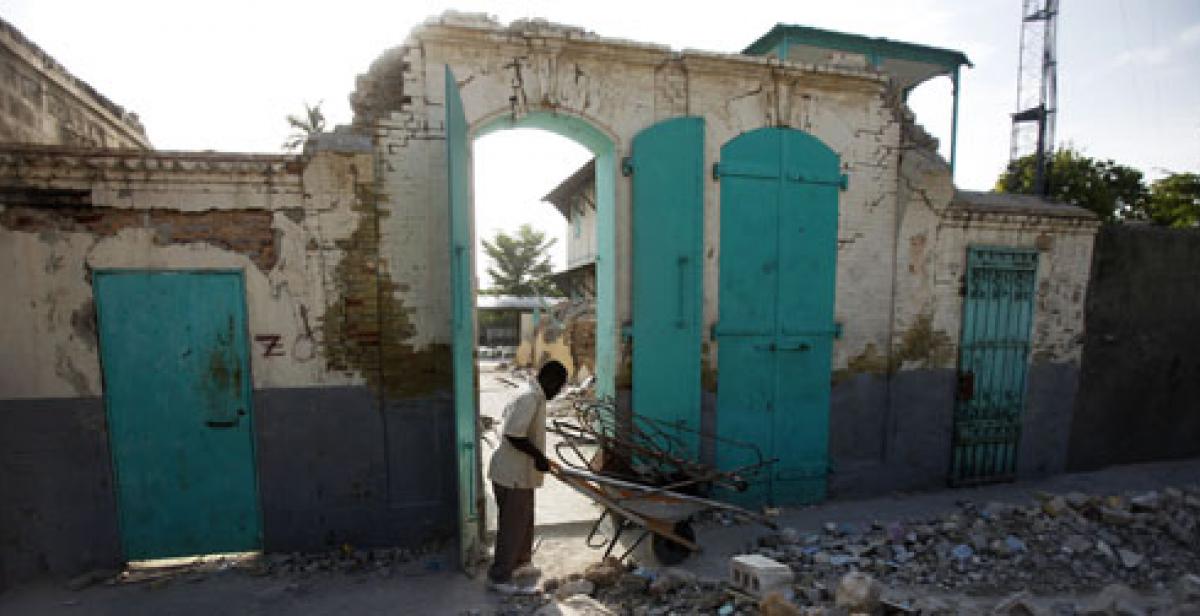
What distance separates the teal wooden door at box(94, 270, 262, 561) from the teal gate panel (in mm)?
1854

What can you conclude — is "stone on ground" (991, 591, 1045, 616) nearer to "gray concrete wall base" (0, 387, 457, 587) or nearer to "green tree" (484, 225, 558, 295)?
"gray concrete wall base" (0, 387, 457, 587)

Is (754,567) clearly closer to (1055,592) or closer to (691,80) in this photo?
(1055,592)

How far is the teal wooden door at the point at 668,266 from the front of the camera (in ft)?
16.6

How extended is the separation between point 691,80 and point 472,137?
2.19 metres

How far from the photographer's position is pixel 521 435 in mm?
3768

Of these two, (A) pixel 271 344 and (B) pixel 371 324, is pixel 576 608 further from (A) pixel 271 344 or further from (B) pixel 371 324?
(A) pixel 271 344

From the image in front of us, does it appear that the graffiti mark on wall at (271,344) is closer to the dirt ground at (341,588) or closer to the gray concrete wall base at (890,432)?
the dirt ground at (341,588)

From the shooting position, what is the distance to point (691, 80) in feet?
16.9

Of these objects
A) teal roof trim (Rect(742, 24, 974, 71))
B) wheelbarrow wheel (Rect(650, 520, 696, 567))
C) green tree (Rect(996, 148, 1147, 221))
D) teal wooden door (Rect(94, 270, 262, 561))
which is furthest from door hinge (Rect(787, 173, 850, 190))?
green tree (Rect(996, 148, 1147, 221))

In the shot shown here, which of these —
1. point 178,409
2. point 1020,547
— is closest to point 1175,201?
point 1020,547

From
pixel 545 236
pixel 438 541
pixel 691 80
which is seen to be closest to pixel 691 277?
pixel 691 80

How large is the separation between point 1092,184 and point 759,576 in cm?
2295

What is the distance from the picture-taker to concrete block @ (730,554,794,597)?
3447 millimetres

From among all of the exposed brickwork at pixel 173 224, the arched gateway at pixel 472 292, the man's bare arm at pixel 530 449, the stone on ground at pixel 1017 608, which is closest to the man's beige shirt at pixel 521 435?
the man's bare arm at pixel 530 449
